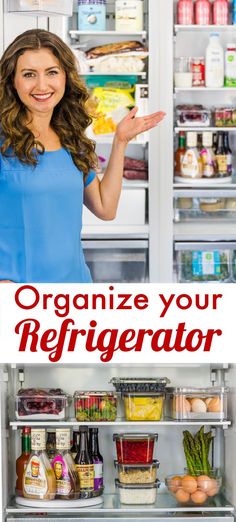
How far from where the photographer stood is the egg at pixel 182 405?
Result: 2.30 metres

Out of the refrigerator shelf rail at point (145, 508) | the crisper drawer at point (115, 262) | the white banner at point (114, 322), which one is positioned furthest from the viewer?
the crisper drawer at point (115, 262)

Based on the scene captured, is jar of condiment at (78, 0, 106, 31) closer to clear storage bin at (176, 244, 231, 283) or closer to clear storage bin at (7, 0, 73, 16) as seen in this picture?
clear storage bin at (176, 244, 231, 283)

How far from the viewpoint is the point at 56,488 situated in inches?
89.7

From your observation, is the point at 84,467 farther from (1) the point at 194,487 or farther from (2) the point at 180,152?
(2) the point at 180,152

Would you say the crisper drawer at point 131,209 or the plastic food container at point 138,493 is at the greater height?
the crisper drawer at point 131,209

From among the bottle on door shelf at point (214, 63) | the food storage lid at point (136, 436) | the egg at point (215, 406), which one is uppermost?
the bottle on door shelf at point (214, 63)

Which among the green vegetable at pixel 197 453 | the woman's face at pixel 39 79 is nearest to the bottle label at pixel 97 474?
the green vegetable at pixel 197 453

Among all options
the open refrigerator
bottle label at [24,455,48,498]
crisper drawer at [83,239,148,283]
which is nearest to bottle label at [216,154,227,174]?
crisper drawer at [83,239,148,283]

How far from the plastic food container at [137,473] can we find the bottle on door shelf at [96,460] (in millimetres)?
Answer: 44

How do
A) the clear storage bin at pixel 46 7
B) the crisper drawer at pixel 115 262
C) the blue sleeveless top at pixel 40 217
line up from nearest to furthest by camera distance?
1. the blue sleeveless top at pixel 40 217
2. the clear storage bin at pixel 46 7
3. the crisper drawer at pixel 115 262

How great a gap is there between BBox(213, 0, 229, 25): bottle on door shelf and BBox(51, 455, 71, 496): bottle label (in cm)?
303

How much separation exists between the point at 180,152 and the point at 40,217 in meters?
2.50

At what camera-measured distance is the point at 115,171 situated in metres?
2.65

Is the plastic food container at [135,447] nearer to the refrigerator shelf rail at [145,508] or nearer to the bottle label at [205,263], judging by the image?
the refrigerator shelf rail at [145,508]
